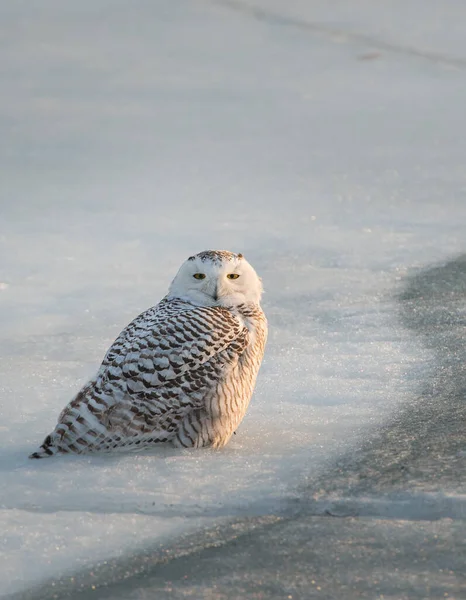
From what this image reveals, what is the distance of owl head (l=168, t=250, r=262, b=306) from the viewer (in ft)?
14.6

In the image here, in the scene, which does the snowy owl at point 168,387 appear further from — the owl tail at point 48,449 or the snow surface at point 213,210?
the snow surface at point 213,210

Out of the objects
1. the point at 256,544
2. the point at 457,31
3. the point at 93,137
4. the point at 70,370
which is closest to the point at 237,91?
the point at 93,137

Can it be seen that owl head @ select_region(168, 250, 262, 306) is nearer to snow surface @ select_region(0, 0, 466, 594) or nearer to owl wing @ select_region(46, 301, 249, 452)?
owl wing @ select_region(46, 301, 249, 452)

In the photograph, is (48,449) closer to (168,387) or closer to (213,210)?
(168,387)

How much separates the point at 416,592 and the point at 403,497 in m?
0.62

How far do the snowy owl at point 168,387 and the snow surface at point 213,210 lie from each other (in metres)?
0.11

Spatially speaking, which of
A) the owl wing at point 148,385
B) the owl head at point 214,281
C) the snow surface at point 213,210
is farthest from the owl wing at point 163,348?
the snow surface at point 213,210

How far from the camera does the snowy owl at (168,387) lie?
406 centimetres

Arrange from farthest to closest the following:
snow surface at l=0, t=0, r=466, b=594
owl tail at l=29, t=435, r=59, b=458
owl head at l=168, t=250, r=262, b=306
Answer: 1. owl head at l=168, t=250, r=262, b=306
2. owl tail at l=29, t=435, r=59, b=458
3. snow surface at l=0, t=0, r=466, b=594

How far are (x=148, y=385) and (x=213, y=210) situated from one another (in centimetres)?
392

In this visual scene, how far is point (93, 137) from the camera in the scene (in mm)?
9164

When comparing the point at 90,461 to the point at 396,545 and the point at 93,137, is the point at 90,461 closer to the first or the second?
the point at 396,545

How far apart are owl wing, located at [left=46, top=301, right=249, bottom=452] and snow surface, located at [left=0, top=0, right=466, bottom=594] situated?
116 mm

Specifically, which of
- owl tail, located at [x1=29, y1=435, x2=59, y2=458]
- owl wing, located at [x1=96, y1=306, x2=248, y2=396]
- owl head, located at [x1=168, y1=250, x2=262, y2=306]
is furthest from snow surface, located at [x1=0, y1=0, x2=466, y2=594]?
owl head, located at [x1=168, y1=250, x2=262, y2=306]
